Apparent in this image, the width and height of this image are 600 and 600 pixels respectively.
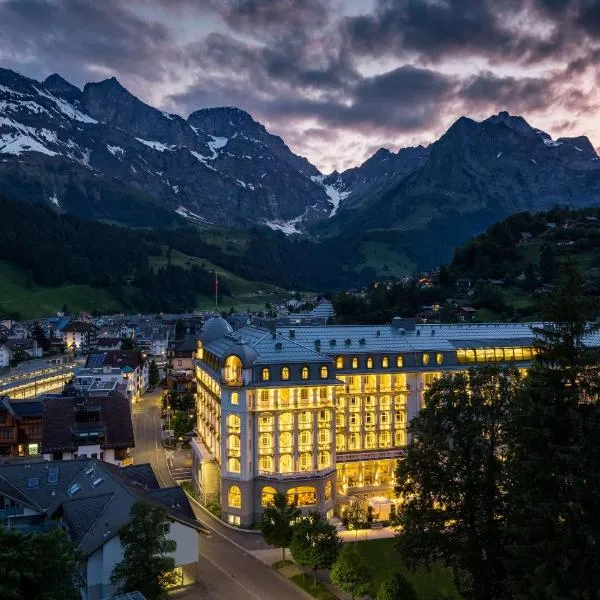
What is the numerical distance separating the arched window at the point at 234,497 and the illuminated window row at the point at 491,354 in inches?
1428

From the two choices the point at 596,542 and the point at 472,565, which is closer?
the point at 596,542

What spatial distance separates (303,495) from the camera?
75000mm

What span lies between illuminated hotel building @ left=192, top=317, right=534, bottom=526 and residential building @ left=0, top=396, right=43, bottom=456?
2509 centimetres

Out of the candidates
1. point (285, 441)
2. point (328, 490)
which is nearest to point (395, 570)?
point (328, 490)

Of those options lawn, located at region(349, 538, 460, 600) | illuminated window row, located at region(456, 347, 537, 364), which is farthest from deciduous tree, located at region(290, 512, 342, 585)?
illuminated window row, located at region(456, 347, 537, 364)

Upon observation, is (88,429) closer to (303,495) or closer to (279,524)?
(303,495)

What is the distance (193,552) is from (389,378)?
38.4m

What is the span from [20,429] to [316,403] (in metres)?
49.2

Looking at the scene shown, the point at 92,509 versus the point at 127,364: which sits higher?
the point at 127,364

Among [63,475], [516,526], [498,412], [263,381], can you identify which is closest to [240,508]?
[263,381]

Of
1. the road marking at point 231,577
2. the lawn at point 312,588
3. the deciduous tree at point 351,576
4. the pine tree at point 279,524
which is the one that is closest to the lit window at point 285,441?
the pine tree at point 279,524

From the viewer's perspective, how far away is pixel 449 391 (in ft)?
145

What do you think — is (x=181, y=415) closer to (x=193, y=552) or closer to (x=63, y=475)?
(x=63, y=475)

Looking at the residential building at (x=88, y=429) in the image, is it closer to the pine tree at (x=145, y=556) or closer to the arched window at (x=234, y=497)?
the arched window at (x=234, y=497)
